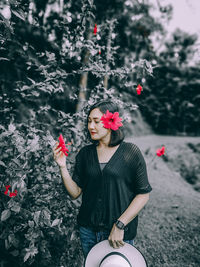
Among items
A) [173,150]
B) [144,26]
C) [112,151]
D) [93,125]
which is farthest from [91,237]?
[144,26]

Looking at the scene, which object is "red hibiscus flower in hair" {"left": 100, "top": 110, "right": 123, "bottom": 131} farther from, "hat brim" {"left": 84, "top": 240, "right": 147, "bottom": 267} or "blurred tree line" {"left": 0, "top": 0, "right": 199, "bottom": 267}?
"hat brim" {"left": 84, "top": 240, "right": 147, "bottom": 267}

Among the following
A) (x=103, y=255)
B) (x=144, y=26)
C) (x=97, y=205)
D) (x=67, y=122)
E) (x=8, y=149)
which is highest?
(x=144, y=26)

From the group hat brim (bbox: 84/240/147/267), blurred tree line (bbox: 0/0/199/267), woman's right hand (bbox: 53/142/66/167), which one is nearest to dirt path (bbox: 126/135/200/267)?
blurred tree line (bbox: 0/0/199/267)

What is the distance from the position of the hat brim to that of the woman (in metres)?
0.05

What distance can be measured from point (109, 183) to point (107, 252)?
430mm

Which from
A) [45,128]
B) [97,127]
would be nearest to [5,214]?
[97,127]

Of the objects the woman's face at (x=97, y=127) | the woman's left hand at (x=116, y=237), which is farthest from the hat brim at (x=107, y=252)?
the woman's face at (x=97, y=127)

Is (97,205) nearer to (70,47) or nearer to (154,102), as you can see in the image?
(70,47)

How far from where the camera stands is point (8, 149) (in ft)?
6.03

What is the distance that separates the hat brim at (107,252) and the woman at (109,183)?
5 cm

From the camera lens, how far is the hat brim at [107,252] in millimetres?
1448

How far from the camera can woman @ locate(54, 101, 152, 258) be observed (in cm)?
150

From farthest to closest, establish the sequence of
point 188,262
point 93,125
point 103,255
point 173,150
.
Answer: point 173,150, point 188,262, point 93,125, point 103,255

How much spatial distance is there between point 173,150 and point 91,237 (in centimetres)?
705
